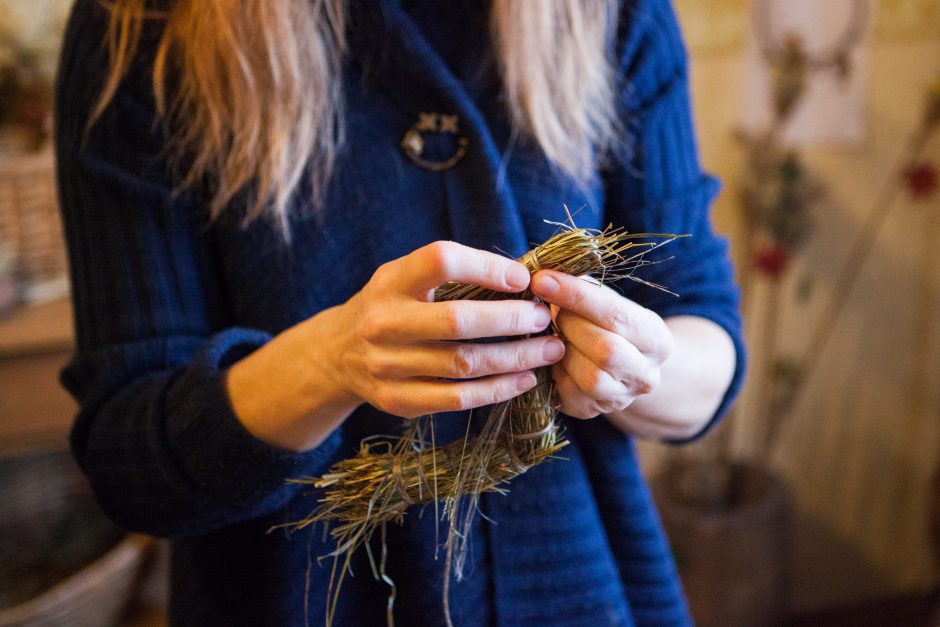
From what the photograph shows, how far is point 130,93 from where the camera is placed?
0.61 metres

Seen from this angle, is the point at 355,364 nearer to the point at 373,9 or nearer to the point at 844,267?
the point at 373,9

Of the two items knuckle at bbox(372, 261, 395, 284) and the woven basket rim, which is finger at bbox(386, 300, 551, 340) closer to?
knuckle at bbox(372, 261, 395, 284)

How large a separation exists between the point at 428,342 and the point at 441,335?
3cm

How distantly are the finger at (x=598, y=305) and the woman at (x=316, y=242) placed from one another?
0.15m

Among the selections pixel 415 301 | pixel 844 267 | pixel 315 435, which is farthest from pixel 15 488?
pixel 844 267

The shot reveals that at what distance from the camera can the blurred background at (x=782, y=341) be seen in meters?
1.21

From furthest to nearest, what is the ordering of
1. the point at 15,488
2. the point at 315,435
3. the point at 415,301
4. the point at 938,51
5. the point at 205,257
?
→ the point at 938,51 < the point at 15,488 < the point at 205,257 < the point at 315,435 < the point at 415,301

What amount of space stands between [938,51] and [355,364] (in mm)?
1728

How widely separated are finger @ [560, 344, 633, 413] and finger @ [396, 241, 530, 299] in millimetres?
63

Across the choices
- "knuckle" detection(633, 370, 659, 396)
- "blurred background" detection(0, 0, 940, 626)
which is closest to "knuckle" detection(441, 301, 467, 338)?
"knuckle" detection(633, 370, 659, 396)

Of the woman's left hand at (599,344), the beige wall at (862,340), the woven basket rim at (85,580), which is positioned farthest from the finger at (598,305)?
the beige wall at (862,340)

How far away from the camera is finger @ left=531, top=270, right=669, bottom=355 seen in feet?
1.34

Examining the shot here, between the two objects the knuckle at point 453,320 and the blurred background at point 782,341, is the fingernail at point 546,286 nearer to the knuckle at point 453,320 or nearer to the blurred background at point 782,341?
the knuckle at point 453,320

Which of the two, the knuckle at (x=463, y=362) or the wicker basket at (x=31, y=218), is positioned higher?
the knuckle at (x=463, y=362)
